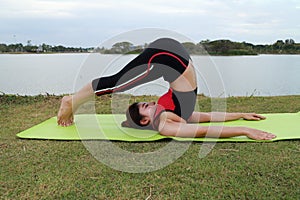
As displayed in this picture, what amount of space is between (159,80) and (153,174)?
1.03 meters

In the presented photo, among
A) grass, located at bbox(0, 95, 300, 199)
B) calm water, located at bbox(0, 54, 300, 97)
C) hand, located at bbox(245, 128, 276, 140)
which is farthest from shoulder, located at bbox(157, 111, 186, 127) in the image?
hand, located at bbox(245, 128, 276, 140)

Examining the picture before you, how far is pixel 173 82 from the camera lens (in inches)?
92.0

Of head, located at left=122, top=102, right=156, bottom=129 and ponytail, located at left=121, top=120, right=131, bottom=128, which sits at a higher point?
head, located at left=122, top=102, right=156, bottom=129

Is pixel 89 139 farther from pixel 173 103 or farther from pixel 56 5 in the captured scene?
pixel 56 5

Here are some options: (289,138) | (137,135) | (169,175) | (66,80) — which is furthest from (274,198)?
(66,80)

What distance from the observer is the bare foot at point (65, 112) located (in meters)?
2.34

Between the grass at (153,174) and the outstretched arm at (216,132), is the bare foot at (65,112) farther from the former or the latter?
the outstretched arm at (216,132)

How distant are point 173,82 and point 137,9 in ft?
3.22

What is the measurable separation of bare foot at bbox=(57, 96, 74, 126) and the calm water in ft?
0.38

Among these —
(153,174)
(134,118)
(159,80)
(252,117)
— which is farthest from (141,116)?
(252,117)

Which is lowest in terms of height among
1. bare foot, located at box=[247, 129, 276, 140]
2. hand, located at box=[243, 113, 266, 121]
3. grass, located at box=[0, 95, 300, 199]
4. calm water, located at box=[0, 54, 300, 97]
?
grass, located at box=[0, 95, 300, 199]

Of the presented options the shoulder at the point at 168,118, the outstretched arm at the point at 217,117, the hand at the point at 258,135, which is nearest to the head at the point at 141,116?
the shoulder at the point at 168,118

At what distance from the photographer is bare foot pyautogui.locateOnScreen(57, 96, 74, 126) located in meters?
2.34

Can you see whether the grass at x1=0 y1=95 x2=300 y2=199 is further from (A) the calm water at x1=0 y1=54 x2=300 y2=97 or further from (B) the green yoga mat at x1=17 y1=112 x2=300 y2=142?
(A) the calm water at x1=0 y1=54 x2=300 y2=97
